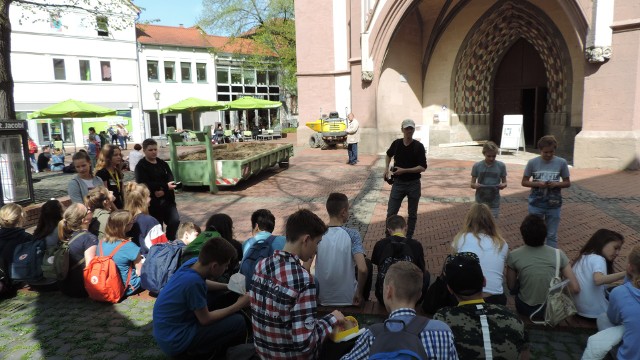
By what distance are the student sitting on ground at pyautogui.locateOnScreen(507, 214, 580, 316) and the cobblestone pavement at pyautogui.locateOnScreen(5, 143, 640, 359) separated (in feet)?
0.94

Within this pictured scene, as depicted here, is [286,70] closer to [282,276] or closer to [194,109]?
[194,109]

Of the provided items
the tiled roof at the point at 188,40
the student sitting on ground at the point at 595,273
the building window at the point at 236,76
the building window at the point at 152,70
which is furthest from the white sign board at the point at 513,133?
the building window at the point at 236,76

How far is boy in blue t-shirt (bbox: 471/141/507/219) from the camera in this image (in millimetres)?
5859

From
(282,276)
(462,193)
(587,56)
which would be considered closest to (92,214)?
(282,276)

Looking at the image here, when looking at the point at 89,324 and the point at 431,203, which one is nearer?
the point at 89,324

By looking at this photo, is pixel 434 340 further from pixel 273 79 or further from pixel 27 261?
pixel 273 79

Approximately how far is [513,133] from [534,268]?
44.4 feet

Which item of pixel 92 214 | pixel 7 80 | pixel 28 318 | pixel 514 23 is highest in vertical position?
pixel 514 23

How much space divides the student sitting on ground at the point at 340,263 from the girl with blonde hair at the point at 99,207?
2.54 meters

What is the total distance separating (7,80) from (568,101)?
56.2 feet

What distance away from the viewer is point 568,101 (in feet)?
55.7

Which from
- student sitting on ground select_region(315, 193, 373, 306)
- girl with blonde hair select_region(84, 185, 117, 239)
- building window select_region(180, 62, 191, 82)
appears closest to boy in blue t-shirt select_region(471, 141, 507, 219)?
student sitting on ground select_region(315, 193, 373, 306)

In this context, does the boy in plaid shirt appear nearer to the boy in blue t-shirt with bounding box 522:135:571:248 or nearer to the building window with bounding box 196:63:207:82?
the boy in blue t-shirt with bounding box 522:135:571:248

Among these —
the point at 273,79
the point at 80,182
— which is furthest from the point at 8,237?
the point at 273,79
